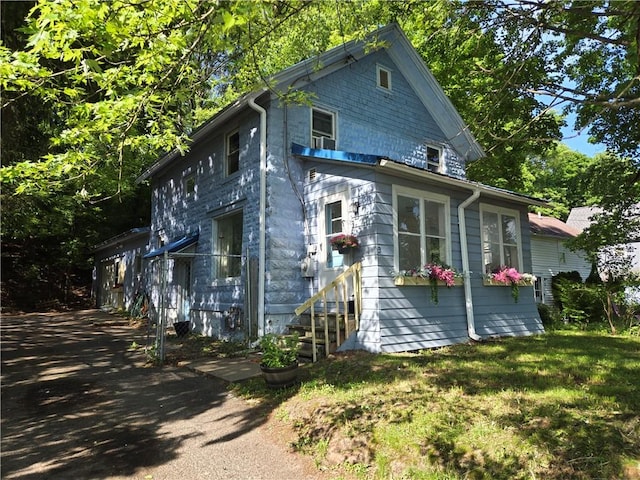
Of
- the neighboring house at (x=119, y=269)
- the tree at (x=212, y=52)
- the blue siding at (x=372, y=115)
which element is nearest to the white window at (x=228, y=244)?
the blue siding at (x=372, y=115)

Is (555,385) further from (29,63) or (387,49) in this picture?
(387,49)

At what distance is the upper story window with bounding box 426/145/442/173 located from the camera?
1298 cm

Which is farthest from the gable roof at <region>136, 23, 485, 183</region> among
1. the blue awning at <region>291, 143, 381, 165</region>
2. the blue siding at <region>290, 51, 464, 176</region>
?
the blue awning at <region>291, 143, 381, 165</region>

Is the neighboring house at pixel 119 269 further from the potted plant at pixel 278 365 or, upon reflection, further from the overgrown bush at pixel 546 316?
the overgrown bush at pixel 546 316

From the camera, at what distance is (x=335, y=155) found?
8312mm

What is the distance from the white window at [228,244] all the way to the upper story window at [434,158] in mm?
6437

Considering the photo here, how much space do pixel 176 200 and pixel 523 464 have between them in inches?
504

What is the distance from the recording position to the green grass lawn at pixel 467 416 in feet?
10.6

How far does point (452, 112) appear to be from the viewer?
43.5ft

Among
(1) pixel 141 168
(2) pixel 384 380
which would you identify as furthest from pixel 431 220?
(1) pixel 141 168

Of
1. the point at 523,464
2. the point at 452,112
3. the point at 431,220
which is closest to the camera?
the point at 523,464

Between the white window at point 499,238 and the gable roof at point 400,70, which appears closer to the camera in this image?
the gable roof at point 400,70

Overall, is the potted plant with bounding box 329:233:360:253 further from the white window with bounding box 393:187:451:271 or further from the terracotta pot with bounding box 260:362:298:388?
the terracotta pot with bounding box 260:362:298:388

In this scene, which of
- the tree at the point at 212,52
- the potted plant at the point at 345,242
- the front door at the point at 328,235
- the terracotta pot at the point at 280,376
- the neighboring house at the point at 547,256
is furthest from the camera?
the neighboring house at the point at 547,256
